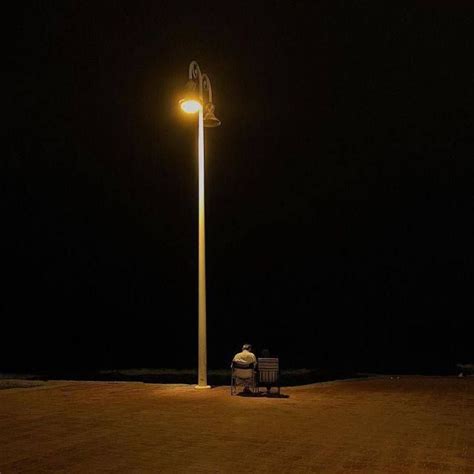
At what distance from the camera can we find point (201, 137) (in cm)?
1423

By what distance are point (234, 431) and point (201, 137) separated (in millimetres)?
7838

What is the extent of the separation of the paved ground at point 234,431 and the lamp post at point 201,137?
3.42 ft

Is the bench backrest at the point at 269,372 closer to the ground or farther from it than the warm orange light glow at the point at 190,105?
closer to the ground

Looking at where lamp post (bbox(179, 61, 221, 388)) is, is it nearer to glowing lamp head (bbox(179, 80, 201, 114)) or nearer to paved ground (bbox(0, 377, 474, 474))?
glowing lamp head (bbox(179, 80, 201, 114))

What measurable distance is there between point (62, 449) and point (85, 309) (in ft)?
119

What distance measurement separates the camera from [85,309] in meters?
42.3

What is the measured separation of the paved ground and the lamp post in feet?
3.42

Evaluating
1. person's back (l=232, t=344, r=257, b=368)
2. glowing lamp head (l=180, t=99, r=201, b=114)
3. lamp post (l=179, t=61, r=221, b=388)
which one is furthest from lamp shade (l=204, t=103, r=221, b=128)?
person's back (l=232, t=344, r=257, b=368)

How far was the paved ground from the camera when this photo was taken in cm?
636

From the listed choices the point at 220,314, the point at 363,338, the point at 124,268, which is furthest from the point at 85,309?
the point at 363,338

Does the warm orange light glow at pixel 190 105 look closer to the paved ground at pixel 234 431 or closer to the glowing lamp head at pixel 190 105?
the glowing lamp head at pixel 190 105

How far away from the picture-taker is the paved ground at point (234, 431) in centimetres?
636

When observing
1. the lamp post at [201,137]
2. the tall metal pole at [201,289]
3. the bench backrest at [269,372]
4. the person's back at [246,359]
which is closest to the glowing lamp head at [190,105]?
the lamp post at [201,137]

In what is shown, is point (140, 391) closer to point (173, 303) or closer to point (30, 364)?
point (30, 364)
